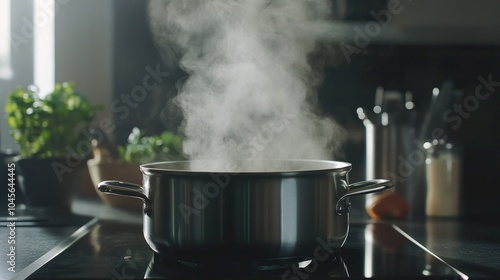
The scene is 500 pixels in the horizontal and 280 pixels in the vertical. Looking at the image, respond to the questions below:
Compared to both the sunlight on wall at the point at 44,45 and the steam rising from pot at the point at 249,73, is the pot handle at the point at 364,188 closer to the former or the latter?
the steam rising from pot at the point at 249,73

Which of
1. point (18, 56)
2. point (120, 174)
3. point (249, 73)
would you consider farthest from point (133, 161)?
point (18, 56)

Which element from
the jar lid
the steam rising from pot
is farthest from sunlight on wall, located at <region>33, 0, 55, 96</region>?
the jar lid

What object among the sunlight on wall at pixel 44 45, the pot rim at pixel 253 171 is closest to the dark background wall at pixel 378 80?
the sunlight on wall at pixel 44 45

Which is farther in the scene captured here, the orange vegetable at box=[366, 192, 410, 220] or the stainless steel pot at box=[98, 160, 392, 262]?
the orange vegetable at box=[366, 192, 410, 220]

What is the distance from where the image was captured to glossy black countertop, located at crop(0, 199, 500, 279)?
742 millimetres

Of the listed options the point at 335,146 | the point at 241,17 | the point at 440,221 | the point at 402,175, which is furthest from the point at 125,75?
the point at 440,221

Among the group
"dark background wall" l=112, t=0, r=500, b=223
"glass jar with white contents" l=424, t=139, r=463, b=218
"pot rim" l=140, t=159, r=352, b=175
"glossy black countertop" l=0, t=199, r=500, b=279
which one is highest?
"dark background wall" l=112, t=0, r=500, b=223

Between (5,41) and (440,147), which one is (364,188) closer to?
(440,147)

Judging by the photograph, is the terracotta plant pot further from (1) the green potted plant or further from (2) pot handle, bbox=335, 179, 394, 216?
(2) pot handle, bbox=335, 179, 394, 216

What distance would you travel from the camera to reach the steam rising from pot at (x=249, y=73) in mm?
1372

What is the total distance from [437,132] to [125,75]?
3.01 ft

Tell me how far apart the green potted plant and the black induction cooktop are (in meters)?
0.33

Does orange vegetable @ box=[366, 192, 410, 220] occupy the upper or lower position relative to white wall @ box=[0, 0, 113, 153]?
lower

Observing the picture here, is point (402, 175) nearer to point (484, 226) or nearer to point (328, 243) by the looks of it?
point (484, 226)
